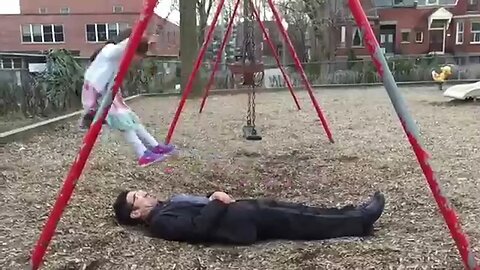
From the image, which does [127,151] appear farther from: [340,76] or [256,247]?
[340,76]

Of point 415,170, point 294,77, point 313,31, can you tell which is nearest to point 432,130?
point 415,170

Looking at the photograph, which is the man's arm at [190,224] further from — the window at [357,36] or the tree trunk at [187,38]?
the tree trunk at [187,38]

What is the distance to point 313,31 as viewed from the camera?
26719mm

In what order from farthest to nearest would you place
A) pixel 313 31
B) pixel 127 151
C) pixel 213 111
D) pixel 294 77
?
pixel 313 31, pixel 294 77, pixel 213 111, pixel 127 151

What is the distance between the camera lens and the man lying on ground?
264 cm

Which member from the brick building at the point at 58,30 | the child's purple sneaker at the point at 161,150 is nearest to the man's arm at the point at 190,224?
the child's purple sneaker at the point at 161,150

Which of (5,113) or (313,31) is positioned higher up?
(313,31)

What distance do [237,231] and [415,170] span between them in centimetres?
227

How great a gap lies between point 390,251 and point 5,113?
6357mm

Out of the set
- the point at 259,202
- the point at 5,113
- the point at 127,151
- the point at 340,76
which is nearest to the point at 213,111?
the point at 5,113

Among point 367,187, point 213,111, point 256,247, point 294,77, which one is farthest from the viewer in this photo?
point 294,77

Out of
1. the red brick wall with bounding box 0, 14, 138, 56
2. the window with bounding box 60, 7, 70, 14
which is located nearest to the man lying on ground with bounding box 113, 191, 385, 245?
the red brick wall with bounding box 0, 14, 138, 56

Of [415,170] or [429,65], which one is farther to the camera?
[429,65]

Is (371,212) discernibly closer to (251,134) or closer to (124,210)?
(124,210)
